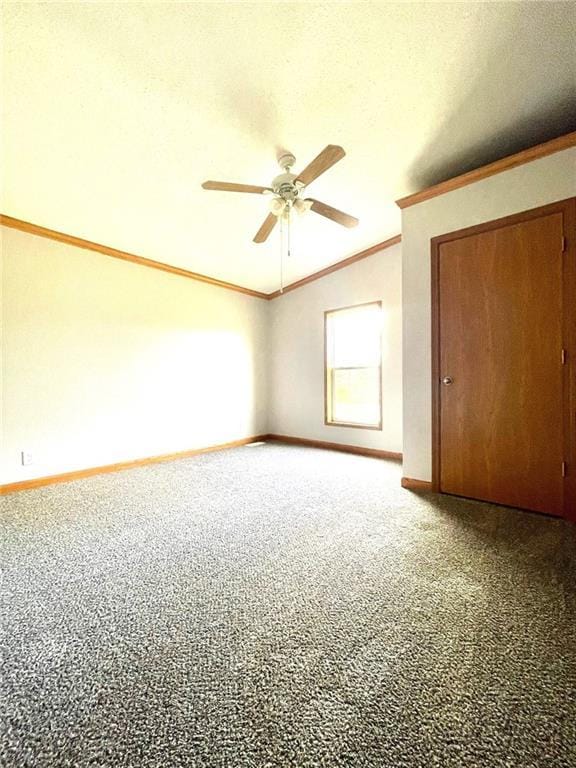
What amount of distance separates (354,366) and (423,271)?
Answer: 5.91 ft

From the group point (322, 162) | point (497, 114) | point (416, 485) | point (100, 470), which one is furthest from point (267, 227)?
point (100, 470)

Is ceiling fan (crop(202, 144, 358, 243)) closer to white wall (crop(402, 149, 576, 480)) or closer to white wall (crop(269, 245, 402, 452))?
white wall (crop(402, 149, 576, 480))

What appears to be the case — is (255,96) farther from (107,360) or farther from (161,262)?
(107,360)

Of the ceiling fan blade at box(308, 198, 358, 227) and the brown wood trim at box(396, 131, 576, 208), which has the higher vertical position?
the brown wood trim at box(396, 131, 576, 208)

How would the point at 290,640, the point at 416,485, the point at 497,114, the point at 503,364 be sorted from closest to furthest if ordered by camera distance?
the point at 290,640 → the point at 497,114 → the point at 503,364 → the point at 416,485

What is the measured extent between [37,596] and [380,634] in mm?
1492

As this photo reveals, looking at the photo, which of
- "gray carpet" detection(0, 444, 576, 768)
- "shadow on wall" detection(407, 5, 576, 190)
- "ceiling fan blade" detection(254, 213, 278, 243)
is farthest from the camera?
"ceiling fan blade" detection(254, 213, 278, 243)

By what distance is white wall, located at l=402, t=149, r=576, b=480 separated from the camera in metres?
2.38

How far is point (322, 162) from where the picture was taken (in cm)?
191

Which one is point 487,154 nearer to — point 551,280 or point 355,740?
point 551,280

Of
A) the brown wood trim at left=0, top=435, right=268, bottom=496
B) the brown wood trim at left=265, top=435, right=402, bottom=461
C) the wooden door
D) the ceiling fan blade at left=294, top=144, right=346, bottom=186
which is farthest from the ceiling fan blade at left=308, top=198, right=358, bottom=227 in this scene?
the brown wood trim at left=0, top=435, right=268, bottom=496

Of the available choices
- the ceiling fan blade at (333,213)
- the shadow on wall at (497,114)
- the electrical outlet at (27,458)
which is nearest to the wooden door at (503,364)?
the shadow on wall at (497,114)

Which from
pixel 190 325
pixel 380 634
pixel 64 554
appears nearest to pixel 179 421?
pixel 190 325

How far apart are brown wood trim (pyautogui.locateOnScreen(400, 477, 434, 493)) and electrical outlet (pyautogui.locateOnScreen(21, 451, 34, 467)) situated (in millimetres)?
3414
